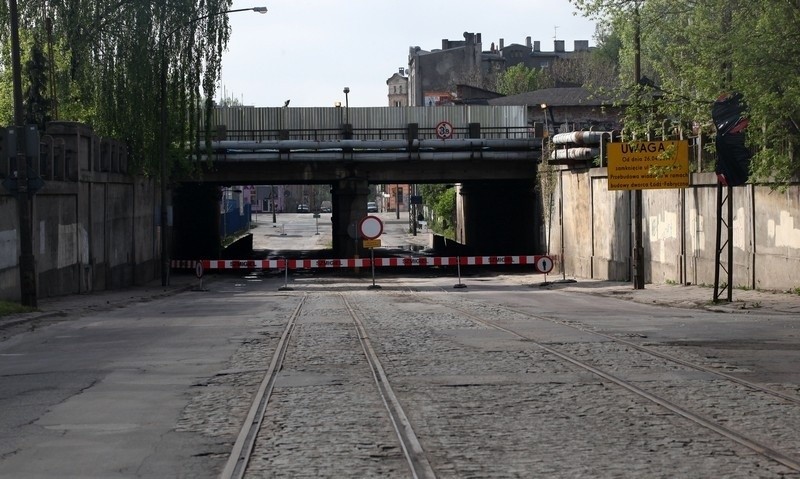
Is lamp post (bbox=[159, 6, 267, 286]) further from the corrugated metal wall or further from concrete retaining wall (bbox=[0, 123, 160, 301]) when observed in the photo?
the corrugated metal wall

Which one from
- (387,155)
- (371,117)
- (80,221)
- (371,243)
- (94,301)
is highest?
(371,117)

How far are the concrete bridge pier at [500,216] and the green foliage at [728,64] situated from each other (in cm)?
3020

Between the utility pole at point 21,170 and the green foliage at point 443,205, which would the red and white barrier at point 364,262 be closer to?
the utility pole at point 21,170

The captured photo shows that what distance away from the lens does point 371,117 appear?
69.4 metres

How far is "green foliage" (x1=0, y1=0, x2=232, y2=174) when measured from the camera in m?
41.4

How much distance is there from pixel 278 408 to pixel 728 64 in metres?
17.6

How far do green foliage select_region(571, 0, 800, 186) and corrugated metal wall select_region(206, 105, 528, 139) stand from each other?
122ft

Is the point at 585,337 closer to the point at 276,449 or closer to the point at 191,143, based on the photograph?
the point at 276,449

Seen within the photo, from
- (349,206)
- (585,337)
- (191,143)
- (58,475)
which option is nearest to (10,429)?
(58,475)

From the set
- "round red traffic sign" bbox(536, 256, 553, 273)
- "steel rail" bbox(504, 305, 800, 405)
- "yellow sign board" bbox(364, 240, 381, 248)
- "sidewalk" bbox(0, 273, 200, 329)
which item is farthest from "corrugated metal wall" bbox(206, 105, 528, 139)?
"steel rail" bbox(504, 305, 800, 405)

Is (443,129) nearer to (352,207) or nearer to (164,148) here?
(352,207)

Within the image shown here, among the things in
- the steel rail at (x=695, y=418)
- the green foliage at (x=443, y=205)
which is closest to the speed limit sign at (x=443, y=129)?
the green foliage at (x=443, y=205)

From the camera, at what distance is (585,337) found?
18.4 metres

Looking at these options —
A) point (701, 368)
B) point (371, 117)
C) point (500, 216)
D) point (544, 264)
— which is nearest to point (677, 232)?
point (544, 264)
